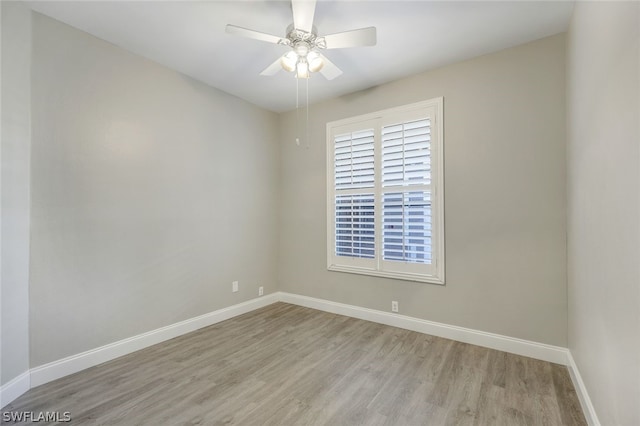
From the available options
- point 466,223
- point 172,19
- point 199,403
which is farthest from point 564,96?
point 199,403

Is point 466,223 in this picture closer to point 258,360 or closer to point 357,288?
point 357,288

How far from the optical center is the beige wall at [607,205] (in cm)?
108

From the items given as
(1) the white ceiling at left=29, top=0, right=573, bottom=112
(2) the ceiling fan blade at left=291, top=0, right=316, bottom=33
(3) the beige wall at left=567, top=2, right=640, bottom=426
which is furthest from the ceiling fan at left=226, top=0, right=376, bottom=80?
(3) the beige wall at left=567, top=2, right=640, bottom=426

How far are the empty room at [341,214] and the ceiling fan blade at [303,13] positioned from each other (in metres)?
0.01

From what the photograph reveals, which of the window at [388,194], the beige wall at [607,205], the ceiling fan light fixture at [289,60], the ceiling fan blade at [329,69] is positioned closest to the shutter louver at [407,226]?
the window at [388,194]

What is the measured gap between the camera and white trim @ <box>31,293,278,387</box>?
214cm

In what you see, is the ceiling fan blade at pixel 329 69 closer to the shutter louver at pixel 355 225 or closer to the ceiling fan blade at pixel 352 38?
the ceiling fan blade at pixel 352 38

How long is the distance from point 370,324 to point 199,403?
1.99 m

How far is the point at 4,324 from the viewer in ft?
6.18

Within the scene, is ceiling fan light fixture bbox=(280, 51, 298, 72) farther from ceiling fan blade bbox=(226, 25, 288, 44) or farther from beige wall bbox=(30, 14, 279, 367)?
beige wall bbox=(30, 14, 279, 367)

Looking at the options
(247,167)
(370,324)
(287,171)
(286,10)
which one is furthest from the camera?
(287,171)

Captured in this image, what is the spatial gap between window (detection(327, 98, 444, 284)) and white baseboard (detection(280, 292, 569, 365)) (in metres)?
0.48

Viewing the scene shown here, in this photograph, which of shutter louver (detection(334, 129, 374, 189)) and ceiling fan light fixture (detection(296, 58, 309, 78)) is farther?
shutter louver (detection(334, 129, 374, 189))

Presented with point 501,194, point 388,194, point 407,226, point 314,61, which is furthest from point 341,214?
point 314,61
